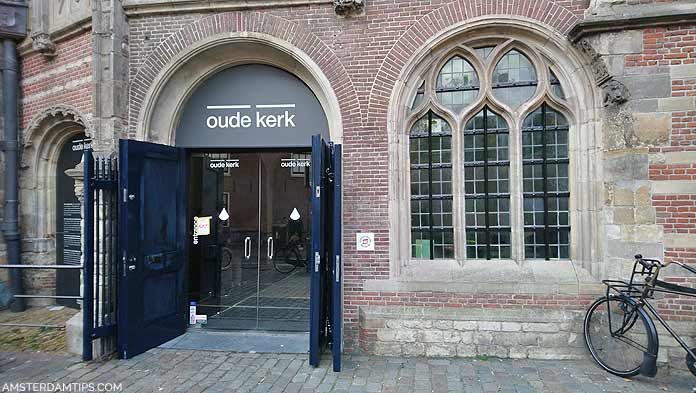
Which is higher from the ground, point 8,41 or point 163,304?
point 8,41

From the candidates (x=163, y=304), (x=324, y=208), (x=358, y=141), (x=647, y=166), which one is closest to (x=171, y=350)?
(x=163, y=304)

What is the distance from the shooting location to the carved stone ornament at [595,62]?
4973mm

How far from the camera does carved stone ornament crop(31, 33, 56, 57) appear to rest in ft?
23.4

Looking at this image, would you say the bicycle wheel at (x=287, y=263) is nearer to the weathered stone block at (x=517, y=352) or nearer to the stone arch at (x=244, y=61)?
the stone arch at (x=244, y=61)

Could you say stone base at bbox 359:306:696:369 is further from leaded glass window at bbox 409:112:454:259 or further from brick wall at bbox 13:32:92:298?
brick wall at bbox 13:32:92:298

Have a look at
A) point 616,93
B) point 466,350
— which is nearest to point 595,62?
point 616,93

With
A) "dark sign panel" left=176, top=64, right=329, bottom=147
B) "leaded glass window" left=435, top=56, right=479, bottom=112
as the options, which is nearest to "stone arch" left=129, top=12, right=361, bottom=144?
"dark sign panel" left=176, top=64, right=329, bottom=147

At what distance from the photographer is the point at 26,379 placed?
457 cm

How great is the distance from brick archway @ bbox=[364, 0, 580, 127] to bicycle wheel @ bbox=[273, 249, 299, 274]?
2612 mm

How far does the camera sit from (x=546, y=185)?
547 cm

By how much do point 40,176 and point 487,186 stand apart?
351 inches

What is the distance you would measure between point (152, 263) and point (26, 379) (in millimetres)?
1862

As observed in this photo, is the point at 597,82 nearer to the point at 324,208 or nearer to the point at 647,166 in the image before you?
the point at 647,166

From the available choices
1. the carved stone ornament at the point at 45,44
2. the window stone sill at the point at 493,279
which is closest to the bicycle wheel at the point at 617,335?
the window stone sill at the point at 493,279
